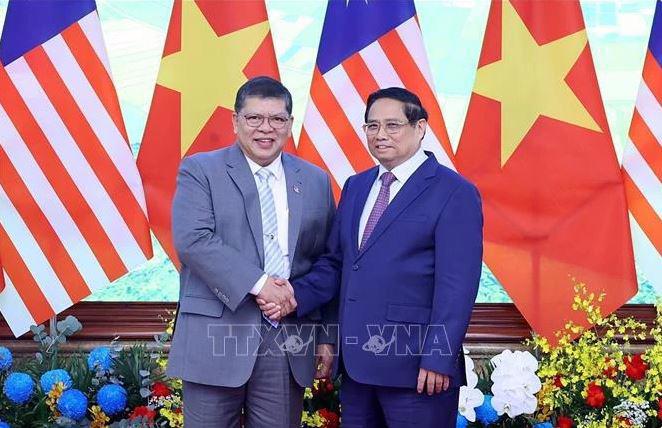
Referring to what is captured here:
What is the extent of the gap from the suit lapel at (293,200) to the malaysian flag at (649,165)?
1.69 meters

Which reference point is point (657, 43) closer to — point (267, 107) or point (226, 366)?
point (267, 107)

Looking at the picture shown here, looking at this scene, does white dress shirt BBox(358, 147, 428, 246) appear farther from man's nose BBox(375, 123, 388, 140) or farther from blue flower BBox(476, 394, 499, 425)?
blue flower BBox(476, 394, 499, 425)

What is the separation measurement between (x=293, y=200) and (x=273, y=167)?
0.37ft

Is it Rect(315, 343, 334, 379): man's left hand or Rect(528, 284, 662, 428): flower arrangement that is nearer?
Rect(315, 343, 334, 379): man's left hand

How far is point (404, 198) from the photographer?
2172 millimetres

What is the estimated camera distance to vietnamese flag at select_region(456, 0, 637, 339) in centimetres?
327

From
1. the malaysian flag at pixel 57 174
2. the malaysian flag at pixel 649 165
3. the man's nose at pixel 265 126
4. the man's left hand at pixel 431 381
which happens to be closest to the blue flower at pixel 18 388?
the malaysian flag at pixel 57 174

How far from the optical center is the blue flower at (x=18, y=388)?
274cm

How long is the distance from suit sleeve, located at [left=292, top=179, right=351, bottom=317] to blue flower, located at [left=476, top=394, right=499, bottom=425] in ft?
2.70

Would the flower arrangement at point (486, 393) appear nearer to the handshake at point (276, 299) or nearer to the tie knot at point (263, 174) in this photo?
the handshake at point (276, 299)

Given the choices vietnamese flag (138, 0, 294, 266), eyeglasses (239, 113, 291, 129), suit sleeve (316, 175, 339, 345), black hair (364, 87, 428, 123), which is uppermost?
vietnamese flag (138, 0, 294, 266)

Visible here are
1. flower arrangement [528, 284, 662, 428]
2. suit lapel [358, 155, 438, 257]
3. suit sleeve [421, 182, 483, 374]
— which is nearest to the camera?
suit sleeve [421, 182, 483, 374]

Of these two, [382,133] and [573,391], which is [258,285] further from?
[573,391]

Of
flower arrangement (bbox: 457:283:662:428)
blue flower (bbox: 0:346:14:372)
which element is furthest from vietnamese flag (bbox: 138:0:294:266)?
flower arrangement (bbox: 457:283:662:428)
